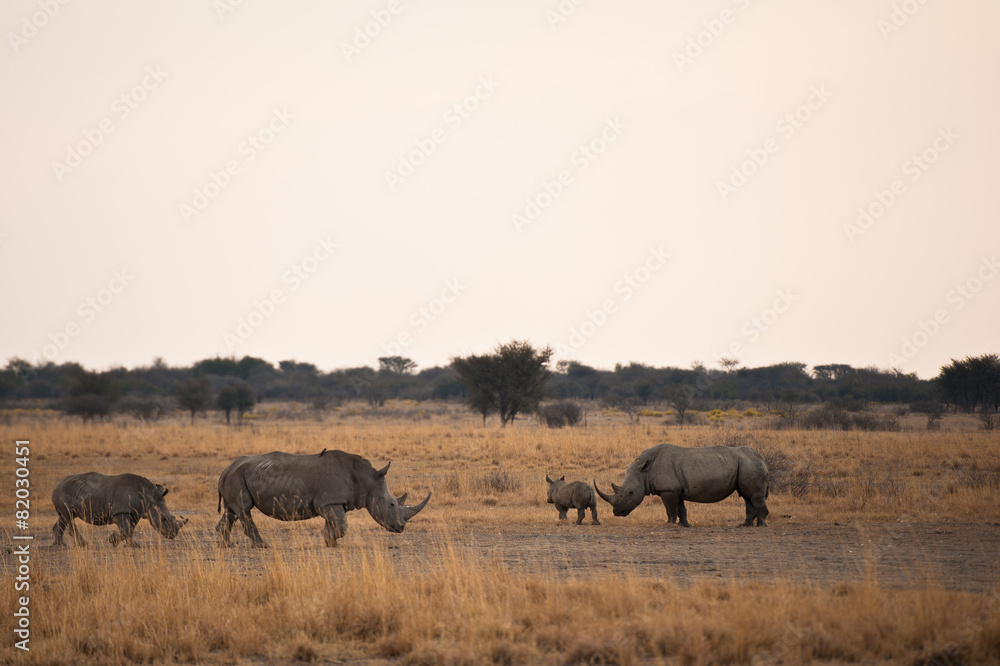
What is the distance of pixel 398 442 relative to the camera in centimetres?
3064

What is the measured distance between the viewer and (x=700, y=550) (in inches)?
442

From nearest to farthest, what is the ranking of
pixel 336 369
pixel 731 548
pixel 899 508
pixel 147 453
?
pixel 731 548
pixel 899 508
pixel 147 453
pixel 336 369

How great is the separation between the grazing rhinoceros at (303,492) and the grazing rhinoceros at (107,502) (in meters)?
1.10

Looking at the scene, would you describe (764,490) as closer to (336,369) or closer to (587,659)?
(587,659)

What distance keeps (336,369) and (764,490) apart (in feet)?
328

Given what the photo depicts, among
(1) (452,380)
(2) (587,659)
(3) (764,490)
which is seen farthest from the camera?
(1) (452,380)

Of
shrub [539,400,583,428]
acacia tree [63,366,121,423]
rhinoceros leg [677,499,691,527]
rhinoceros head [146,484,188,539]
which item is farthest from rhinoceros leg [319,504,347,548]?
acacia tree [63,366,121,423]

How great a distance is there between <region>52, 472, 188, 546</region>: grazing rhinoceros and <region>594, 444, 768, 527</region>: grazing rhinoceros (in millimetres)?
6874

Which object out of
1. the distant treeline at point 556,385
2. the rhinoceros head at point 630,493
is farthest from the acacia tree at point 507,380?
the rhinoceros head at point 630,493

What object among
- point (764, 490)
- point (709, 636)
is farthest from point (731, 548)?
point (709, 636)

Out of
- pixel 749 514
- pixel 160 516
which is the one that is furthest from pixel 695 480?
pixel 160 516

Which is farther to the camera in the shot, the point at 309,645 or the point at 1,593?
the point at 1,593

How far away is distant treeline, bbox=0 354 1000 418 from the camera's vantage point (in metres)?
50.7

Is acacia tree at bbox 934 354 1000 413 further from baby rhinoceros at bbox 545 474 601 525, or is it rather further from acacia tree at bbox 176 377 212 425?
acacia tree at bbox 176 377 212 425
